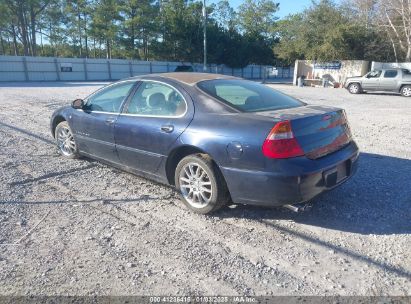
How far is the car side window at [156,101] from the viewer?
407 cm

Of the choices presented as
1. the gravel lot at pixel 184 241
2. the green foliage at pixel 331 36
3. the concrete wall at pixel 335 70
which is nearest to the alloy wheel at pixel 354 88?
the concrete wall at pixel 335 70

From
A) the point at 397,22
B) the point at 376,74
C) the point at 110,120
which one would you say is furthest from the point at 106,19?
the point at 110,120

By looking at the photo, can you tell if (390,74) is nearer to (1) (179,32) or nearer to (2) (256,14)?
(1) (179,32)

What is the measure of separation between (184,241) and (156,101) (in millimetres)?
1826

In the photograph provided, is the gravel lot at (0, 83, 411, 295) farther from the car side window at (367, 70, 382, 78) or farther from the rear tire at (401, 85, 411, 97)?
the car side window at (367, 70, 382, 78)

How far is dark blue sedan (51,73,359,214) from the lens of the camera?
129 inches

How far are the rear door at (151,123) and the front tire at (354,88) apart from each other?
20.2 metres

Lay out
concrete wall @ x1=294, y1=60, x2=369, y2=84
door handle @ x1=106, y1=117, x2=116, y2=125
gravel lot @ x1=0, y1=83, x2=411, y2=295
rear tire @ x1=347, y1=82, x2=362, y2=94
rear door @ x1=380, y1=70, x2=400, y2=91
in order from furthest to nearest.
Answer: concrete wall @ x1=294, y1=60, x2=369, y2=84 → rear tire @ x1=347, y1=82, x2=362, y2=94 → rear door @ x1=380, y1=70, x2=400, y2=91 → door handle @ x1=106, y1=117, x2=116, y2=125 → gravel lot @ x1=0, y1=83, x2=411, y2=295

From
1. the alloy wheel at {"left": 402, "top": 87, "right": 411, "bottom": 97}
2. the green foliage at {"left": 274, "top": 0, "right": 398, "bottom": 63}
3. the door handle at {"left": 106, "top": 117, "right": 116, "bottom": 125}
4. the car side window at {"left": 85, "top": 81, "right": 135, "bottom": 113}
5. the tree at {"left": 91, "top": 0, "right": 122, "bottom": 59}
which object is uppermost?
the tree at {"left": 91, "top": 0, "right": 122, "bottom": 59}

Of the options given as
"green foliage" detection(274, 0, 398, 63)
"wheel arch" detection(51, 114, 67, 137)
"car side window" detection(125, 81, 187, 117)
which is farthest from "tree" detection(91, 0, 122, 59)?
"car side window" detection(125, 81, 187, 117)

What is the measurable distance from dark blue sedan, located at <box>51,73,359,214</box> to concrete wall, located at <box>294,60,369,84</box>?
28.6 metres

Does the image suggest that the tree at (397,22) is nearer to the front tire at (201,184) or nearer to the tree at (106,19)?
the tree at (106,19)

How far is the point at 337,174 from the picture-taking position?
358 cm

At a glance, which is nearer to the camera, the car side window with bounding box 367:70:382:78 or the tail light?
the tail light
